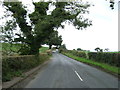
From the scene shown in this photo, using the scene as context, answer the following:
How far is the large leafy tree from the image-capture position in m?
25.1

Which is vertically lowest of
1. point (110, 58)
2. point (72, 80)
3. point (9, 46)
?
point (72, 80)

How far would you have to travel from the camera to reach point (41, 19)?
86.5 ft

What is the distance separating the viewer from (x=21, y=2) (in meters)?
25.3

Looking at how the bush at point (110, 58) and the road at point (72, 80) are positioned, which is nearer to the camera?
the road at point (72, 80)

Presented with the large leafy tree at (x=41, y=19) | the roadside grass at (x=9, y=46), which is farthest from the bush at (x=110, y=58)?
the roadside grass at (x=9, y=46)

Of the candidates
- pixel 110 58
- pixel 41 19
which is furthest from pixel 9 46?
pixel 110 58

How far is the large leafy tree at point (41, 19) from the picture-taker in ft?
82.3

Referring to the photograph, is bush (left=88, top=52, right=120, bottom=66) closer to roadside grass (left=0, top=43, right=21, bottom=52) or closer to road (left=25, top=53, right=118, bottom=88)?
road (left=25, top=53, right=118, bottom=88)

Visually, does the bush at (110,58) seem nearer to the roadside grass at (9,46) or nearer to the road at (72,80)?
the road at (72,80)

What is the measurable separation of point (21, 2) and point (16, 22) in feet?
11.2

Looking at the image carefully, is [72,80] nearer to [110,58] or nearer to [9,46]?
[9,46]

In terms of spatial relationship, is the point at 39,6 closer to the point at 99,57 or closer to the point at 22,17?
the point at 22,17

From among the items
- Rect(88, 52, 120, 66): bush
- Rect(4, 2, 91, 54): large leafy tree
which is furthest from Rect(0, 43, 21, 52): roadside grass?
Rect(88, 52, 120, 66): bush

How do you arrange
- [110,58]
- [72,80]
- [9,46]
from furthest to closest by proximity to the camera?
1. [110,58]
2. [9,46]
3. [72,80]
